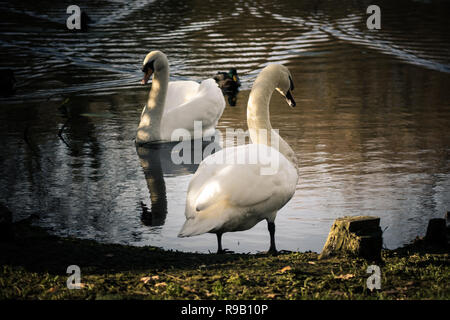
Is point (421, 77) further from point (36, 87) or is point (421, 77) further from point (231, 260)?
point (231, 260)

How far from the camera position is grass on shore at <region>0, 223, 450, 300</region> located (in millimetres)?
4684

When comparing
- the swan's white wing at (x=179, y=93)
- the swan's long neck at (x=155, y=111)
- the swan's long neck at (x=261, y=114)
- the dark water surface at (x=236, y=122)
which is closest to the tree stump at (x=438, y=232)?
the dark water surface at (x=236, y=122)

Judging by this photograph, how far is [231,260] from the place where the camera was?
18.8ft

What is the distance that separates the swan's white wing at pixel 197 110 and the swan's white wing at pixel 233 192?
468cm

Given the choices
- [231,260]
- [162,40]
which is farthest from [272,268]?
[162,40]

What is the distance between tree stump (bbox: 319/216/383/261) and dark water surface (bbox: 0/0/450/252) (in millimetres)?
633

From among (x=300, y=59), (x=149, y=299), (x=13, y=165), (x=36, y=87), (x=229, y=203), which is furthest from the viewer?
(x=300, y=59)

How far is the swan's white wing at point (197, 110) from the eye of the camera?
1104cm

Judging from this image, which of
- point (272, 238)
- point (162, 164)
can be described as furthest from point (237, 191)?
point (162, 164)

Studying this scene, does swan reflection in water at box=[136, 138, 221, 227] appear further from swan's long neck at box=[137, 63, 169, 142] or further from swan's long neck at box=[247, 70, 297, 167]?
swan's long neck at box=[247, 70, 297, 167]

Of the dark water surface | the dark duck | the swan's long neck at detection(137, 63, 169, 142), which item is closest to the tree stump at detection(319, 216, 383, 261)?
the dark water surface

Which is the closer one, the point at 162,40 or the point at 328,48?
the point at 328,48

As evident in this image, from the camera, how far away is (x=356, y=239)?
5.62 m

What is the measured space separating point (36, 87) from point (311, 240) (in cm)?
966
